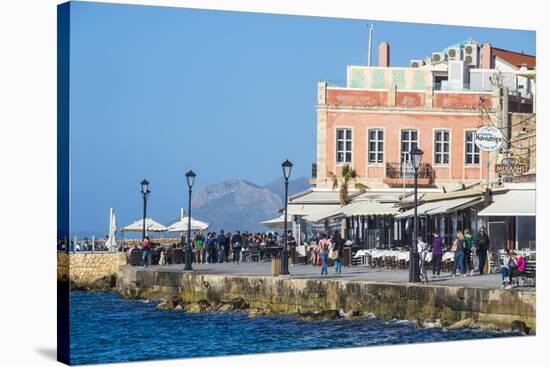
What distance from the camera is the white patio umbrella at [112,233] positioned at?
25078mm

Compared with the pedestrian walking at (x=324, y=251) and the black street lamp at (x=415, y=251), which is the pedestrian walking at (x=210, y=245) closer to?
the pedestrian walking at (x=324, y=251)

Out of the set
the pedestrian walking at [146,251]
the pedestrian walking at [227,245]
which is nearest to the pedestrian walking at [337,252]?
the pedestrian walking at [227,245]

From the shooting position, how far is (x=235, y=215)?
27141 mm

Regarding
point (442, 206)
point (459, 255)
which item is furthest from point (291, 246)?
point (459, 255)

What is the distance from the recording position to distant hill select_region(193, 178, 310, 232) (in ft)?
85.9

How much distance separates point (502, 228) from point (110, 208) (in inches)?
308

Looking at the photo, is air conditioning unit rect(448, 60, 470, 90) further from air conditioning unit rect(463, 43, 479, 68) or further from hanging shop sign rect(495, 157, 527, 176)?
hanging shop sign rect(495, 157, 527, 176)

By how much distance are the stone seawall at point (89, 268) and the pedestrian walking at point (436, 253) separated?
584 centimetres

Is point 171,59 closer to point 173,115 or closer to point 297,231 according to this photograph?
point 173,115

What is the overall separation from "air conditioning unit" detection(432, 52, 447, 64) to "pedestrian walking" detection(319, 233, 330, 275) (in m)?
3.73

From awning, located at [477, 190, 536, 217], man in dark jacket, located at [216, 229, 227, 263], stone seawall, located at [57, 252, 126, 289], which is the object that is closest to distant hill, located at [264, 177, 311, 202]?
man in dark jacket, located at [216, 229, 227, 263]

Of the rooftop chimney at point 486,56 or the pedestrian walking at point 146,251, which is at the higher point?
the rooftop chimney at point 486,56

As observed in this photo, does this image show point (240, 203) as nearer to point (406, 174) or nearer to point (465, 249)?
point (406, 174)
